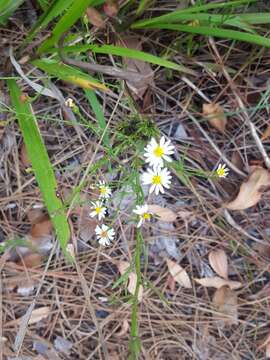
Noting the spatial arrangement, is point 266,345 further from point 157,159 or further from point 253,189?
point 157,159

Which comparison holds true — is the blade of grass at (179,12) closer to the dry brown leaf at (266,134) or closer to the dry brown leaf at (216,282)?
the dry brown leaf at (266,134)

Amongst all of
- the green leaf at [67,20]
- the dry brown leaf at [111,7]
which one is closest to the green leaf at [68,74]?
the green leaf at [67,20]

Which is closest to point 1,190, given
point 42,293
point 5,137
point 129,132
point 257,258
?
point 5,137

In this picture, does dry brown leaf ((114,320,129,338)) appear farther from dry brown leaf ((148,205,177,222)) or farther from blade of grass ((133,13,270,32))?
blade of grass ((133,13,270,32))

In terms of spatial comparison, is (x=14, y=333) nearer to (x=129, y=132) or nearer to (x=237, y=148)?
(x=129, y=132)

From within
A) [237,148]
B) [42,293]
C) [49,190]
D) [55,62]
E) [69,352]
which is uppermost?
[55,62]

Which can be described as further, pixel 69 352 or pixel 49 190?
pixel 69 352

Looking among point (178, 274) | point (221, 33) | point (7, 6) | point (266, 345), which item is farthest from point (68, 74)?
point (266, 345)
